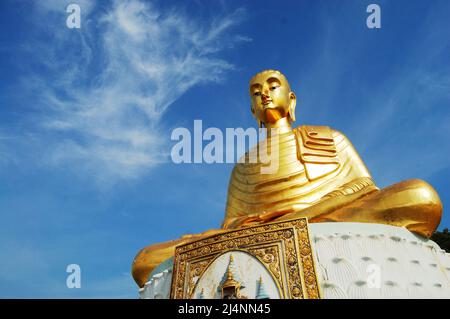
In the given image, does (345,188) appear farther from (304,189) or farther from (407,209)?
(407,209)

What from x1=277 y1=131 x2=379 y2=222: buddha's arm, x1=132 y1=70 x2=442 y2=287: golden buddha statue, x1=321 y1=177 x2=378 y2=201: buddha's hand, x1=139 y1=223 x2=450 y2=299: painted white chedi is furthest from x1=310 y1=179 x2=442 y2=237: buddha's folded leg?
x1=321 y1=177 x2=378 y2=201: buddha's hand

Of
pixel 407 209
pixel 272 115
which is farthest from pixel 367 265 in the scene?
pixel 272 115

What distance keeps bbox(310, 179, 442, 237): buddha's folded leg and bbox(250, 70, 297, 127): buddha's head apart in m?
3.24

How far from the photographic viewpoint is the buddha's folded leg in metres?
5.41

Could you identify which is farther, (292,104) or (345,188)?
(292,104)

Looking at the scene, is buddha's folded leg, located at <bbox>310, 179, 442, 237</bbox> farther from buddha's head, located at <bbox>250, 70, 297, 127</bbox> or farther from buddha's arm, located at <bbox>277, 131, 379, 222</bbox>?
buddha's head, located at <bbox>250, 70, 297, 127</bbox>

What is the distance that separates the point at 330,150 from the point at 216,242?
2979mm

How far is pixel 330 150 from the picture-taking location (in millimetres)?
7414

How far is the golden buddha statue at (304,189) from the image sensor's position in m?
5.46

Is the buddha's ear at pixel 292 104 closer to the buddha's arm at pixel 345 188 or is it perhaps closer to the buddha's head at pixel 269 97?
the buddha's head at pixel 269 97

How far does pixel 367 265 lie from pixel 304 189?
229 cm

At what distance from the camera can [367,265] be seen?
4.70 meters

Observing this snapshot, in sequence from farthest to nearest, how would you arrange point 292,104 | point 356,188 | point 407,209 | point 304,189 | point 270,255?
point 292,104
point 304,189
point 356,188
point 407,209
point 270,255
